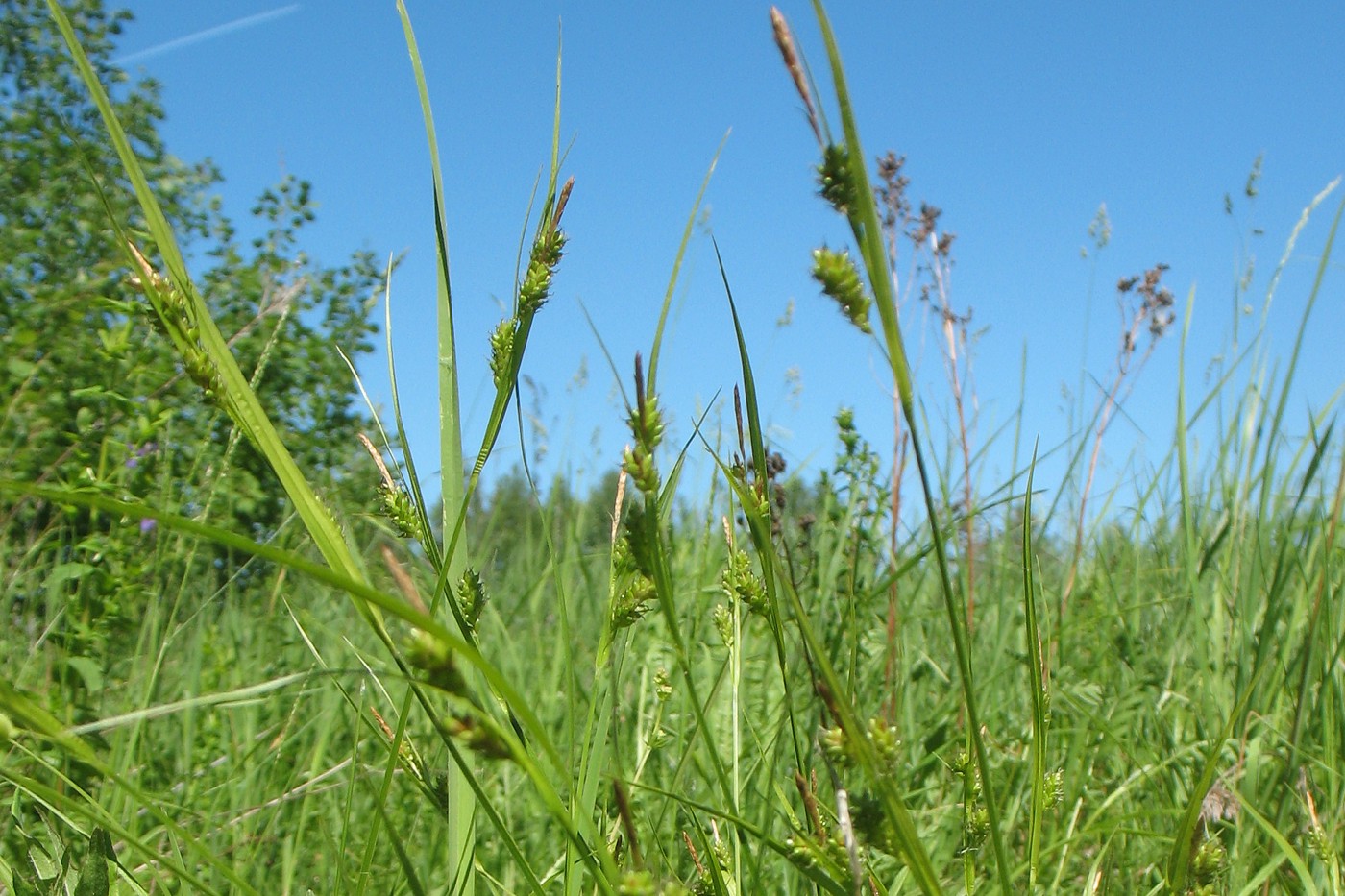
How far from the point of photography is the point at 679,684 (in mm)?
2109

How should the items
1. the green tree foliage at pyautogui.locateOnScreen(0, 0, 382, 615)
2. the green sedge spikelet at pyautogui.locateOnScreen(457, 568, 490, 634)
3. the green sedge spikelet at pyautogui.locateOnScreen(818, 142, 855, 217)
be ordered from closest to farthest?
the green sedge spikelet at pyautogui.locateOnScreen(818, 142, 855, 217), the green sedge spikelet at pyautogui.locateOnScreen(457, 568, 490, 634), the green tree foliage at pyautogui.locateOnScreen(0, 0, 382, 615)

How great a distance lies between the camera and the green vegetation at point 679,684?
0.58 metres

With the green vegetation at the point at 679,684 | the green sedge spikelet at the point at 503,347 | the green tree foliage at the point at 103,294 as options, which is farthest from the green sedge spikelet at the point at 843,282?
the green tree foliage at the point at 103,294

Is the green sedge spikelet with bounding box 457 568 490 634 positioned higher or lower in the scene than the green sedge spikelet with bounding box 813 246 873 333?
lower

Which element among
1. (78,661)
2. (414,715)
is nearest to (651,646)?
(414,715)

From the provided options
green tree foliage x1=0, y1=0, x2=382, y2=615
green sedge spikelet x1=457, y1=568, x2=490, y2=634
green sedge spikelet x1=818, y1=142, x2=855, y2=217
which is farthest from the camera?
green tree foliage x1=0, y1=0, x2=382, y2=615

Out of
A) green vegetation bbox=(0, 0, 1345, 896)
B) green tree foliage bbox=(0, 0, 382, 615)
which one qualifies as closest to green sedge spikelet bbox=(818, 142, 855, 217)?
green vegetation bbox=(0, 0, 1345, 896)

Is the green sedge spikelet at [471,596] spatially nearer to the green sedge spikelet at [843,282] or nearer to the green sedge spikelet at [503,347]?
the green sedge spikelet at [503,347]

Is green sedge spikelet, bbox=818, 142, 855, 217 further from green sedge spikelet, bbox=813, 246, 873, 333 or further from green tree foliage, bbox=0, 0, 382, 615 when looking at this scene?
green tree foliage, bbox=0, 0, 382, 615

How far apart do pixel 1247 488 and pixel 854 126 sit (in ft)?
5.35

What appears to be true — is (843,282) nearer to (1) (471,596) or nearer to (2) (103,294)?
(1) (471,596)

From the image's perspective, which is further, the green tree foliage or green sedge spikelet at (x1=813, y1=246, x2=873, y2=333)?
the green tree foliage

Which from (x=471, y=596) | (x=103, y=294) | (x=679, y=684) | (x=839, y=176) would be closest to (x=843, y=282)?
(x=839, y=176)

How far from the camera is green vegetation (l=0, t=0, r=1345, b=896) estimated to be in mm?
→ 581
